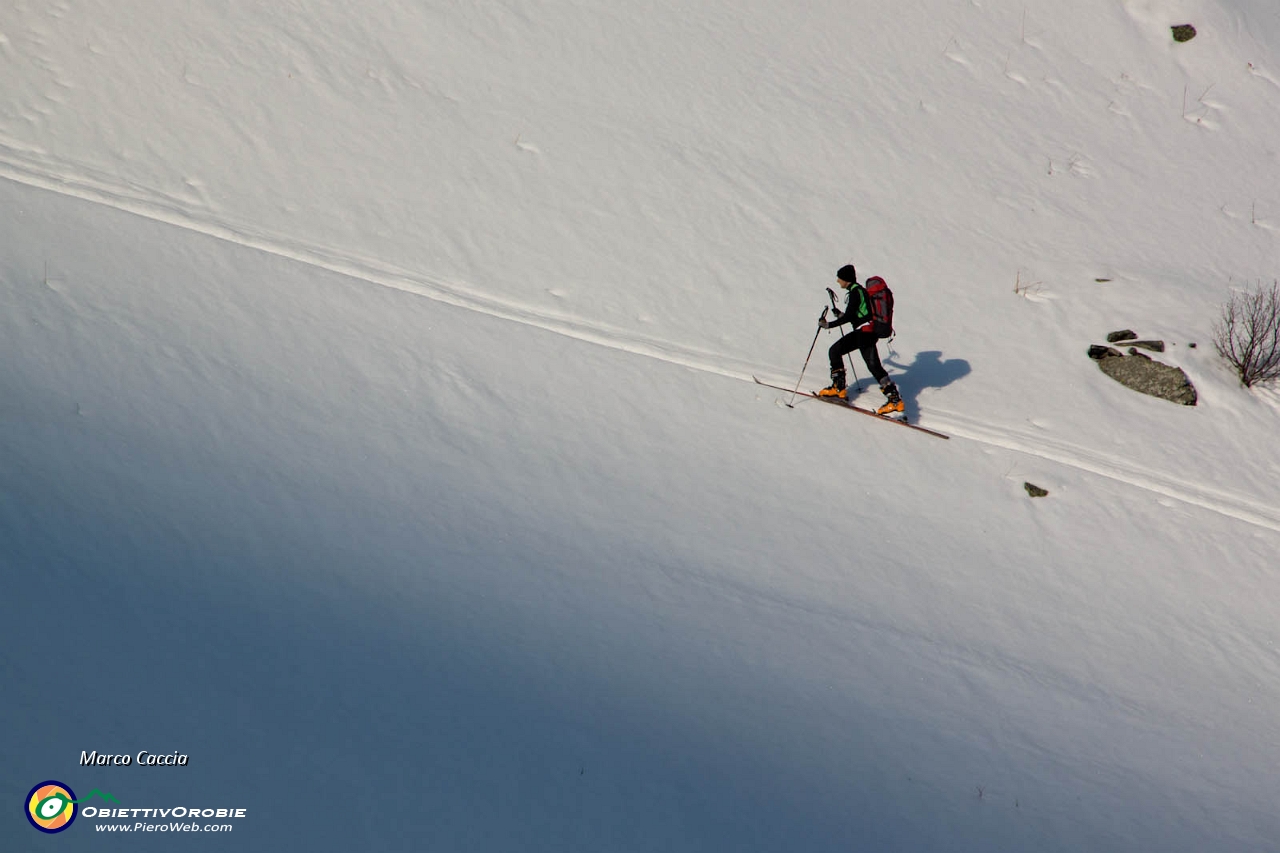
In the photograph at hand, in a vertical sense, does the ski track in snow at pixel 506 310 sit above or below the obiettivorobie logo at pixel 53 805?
above

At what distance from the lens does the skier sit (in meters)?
9.24

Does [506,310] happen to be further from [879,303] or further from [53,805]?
[53,805]

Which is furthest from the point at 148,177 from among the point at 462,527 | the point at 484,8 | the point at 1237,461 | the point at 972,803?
the point at 1237,461

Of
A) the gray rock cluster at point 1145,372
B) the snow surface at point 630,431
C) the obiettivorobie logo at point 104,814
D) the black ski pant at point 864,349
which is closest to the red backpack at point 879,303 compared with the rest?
the black ski pant at point 864,349

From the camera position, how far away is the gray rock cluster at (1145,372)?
10.8 m

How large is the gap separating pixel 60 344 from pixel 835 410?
7.50 metres

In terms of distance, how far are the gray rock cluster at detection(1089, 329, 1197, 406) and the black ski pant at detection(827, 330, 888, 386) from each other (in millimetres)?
3406

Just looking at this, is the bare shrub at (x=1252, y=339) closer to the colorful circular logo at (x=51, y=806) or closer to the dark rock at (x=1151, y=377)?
the dark rock at (x=1151, y=377)

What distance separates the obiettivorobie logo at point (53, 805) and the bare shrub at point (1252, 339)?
12.2 meters

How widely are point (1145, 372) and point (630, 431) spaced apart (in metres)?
6.55

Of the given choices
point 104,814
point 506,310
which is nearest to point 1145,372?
point 506,310

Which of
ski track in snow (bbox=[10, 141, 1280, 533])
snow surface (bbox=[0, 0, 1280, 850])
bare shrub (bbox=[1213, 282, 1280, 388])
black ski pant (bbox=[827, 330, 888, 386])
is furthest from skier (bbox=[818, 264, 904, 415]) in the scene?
bare shrub (bbox=[1213, 282, 1280, 388])

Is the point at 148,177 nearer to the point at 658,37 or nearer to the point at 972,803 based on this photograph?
the point at 658,37

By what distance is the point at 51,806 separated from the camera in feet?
13.4
